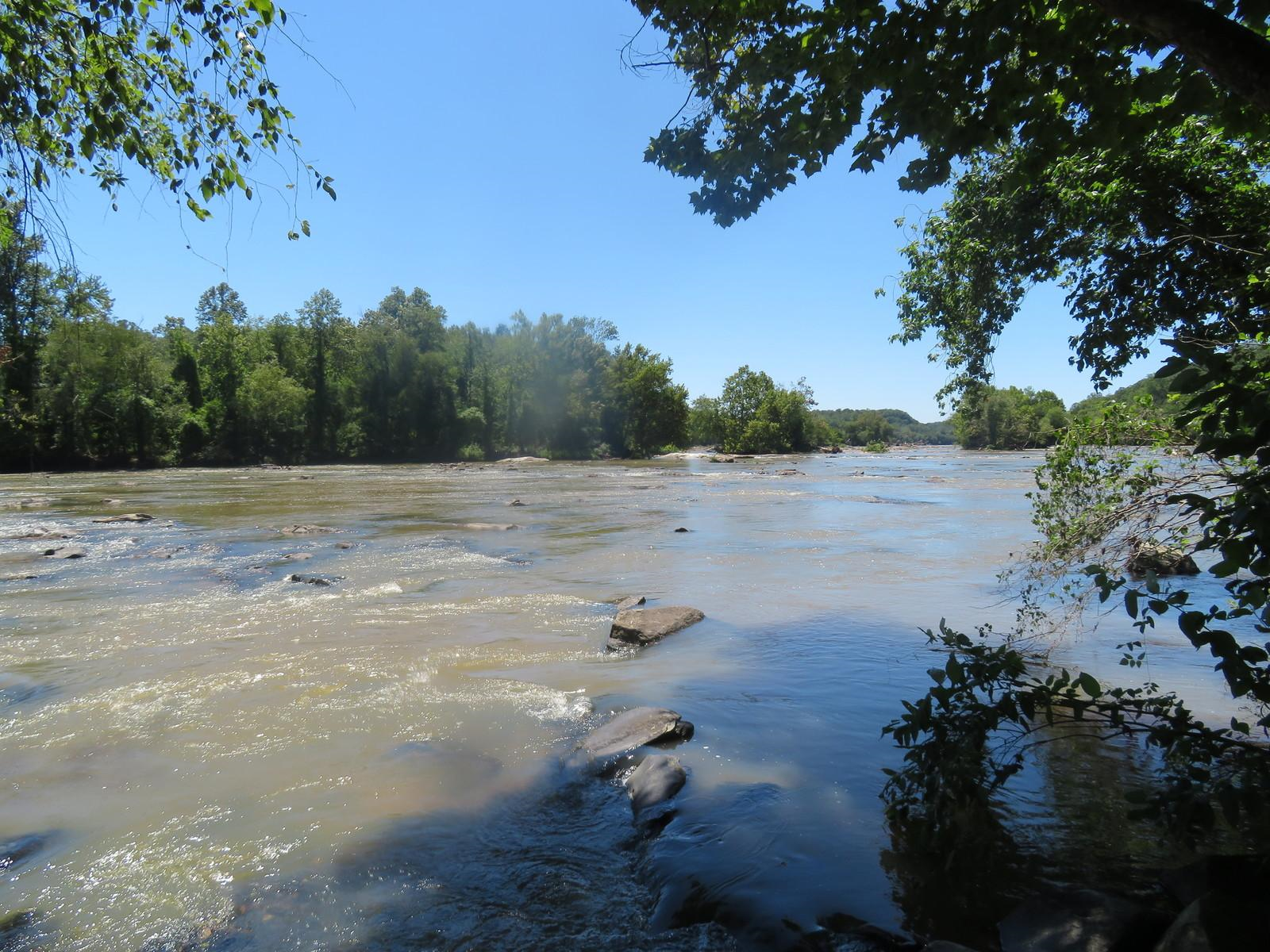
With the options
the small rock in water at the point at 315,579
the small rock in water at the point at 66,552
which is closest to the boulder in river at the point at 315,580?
the small rock in water at the point at 315,579

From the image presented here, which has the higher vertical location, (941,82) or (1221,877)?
(941,82)

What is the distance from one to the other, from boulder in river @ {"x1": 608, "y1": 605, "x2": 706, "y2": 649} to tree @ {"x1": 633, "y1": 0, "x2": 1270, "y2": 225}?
467 centimetres

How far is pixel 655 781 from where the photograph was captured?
432cm

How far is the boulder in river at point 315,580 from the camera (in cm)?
1061

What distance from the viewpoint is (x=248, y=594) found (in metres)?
9.93

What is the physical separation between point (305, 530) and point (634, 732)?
14031 millimetres

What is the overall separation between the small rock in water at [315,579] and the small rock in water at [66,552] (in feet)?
18.6

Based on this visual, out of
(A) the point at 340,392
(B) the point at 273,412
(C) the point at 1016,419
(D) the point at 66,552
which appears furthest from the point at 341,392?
(C) the point at 1016,419

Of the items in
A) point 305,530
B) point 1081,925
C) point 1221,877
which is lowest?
point 305,530

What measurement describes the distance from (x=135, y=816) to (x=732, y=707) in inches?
162

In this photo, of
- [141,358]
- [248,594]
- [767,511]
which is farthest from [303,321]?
[248,594]

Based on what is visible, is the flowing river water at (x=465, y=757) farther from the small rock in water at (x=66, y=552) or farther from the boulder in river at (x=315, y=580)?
the small rock in water at (x=66, y=552)

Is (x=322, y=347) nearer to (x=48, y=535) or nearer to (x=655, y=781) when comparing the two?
(x=48, y=535)

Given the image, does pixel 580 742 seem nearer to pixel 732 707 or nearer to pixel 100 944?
pixel 732 707
